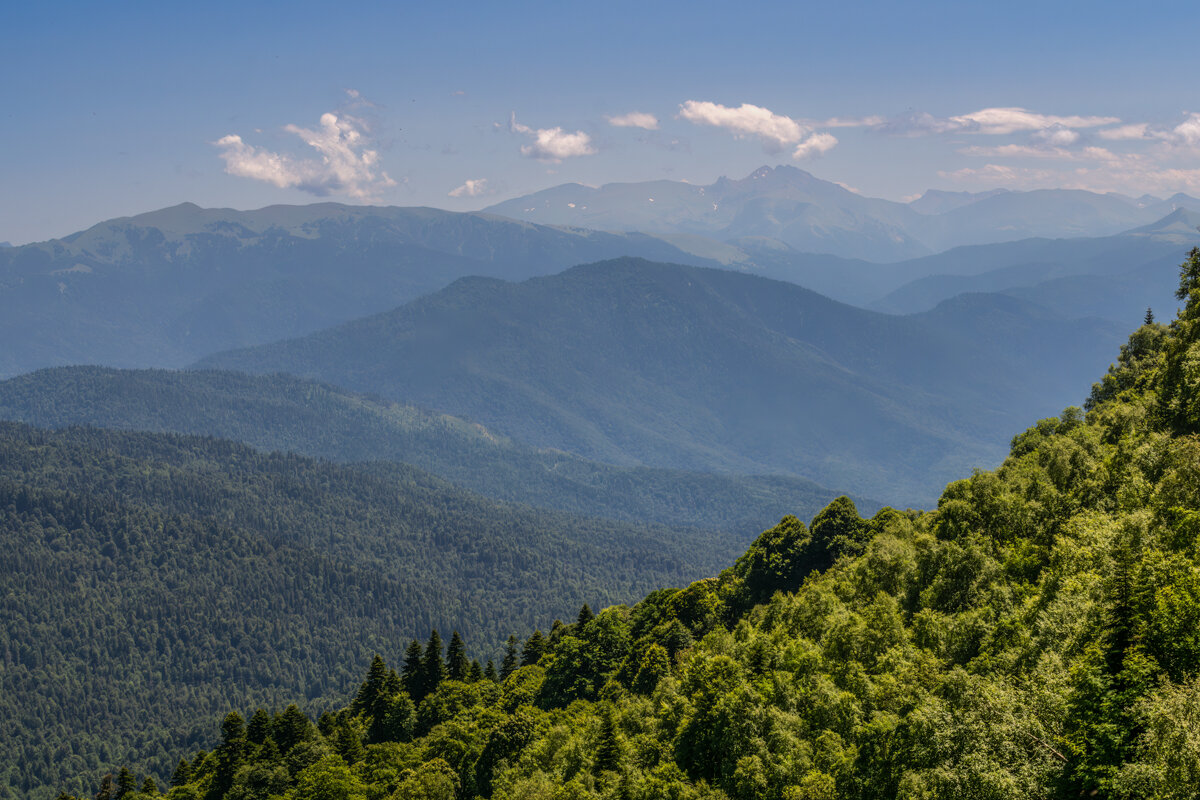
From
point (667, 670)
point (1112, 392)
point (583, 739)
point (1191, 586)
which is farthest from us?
point (1112, 392)

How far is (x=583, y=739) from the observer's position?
7262 cm

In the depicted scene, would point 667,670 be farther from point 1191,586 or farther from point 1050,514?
point 1191,586

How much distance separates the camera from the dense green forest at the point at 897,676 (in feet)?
130

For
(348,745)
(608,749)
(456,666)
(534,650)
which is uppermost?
(608,749)

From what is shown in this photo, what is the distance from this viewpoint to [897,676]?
54125mm

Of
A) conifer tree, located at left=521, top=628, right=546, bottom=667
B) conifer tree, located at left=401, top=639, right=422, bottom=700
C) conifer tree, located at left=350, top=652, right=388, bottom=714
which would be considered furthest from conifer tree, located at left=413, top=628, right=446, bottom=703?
conifer tree, located at left=521, top=628, right=546, bottom=667

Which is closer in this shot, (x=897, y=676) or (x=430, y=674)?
(x=897, y=676)

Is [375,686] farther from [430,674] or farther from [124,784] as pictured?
[124,784]

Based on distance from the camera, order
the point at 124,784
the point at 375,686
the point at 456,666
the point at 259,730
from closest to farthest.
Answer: the point at 259,730, the point at 124,784, the point at 375,686, the point at 456,666

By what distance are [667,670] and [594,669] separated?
790 inches

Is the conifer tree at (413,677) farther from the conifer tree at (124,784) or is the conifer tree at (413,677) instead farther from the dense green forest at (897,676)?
the conifer tree at (124,784)

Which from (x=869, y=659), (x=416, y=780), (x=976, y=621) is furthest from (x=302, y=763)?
(x=976, y=621)

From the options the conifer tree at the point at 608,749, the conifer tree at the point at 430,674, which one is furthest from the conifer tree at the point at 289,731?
the conifer tree at the point at 608,749

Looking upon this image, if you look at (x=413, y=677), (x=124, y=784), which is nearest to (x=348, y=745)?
(x=413, y=677)
